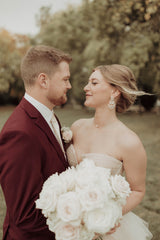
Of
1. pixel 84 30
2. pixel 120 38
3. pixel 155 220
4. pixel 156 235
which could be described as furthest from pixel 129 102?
pixel 84 30

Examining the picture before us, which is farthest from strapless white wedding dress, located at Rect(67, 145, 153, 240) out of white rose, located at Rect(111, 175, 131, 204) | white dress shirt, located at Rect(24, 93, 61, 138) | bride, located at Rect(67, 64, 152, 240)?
white rose, located at Rect(111, 175, 131, 204)

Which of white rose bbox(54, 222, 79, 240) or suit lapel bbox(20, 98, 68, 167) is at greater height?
suit lapel bbox(20, 98, 68, 167)

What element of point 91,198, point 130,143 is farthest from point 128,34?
point 91,198

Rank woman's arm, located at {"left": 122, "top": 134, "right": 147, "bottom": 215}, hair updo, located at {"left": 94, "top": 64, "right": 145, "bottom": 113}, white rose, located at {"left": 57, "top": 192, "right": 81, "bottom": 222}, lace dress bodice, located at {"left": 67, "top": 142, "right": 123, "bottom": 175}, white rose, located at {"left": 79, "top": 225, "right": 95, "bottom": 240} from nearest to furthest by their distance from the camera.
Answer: white rose, located at {"left": 57, "top": 192, "right": 81, "bottom": 222} → white rose, located at {"left": 79, "top": 225, "right": 95, "bottom": 240} → woman's arm, located at {"left": 122, "top": 134, "right": 147, "bottom": 215} → lace dress bodice, located at {"left": 67, "top": 142, "right": 123, "bottom": 175} → hair updo, located at {"left": 94, "top": 64, "right": 145, "bottom": 113}

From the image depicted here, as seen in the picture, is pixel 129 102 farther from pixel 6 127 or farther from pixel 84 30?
pixel 84 30

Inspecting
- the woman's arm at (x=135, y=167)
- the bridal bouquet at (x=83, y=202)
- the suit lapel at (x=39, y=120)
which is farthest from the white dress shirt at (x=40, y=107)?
the woman's arm at (x=135, y=167)

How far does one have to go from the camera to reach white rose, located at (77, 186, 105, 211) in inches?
66.6

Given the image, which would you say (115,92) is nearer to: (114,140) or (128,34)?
(114,140)

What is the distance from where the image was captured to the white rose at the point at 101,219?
170 cm

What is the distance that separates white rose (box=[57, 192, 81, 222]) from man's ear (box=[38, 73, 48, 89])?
48.2 inches

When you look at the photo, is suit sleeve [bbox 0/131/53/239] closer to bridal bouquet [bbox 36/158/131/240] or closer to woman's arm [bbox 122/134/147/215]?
bridal bouquet [bbox 36/158/131/240]

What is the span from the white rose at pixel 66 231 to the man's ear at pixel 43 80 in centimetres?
136

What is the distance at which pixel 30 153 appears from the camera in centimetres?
209

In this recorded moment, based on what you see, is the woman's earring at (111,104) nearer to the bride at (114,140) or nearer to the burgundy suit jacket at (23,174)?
the bride at (114,140)
